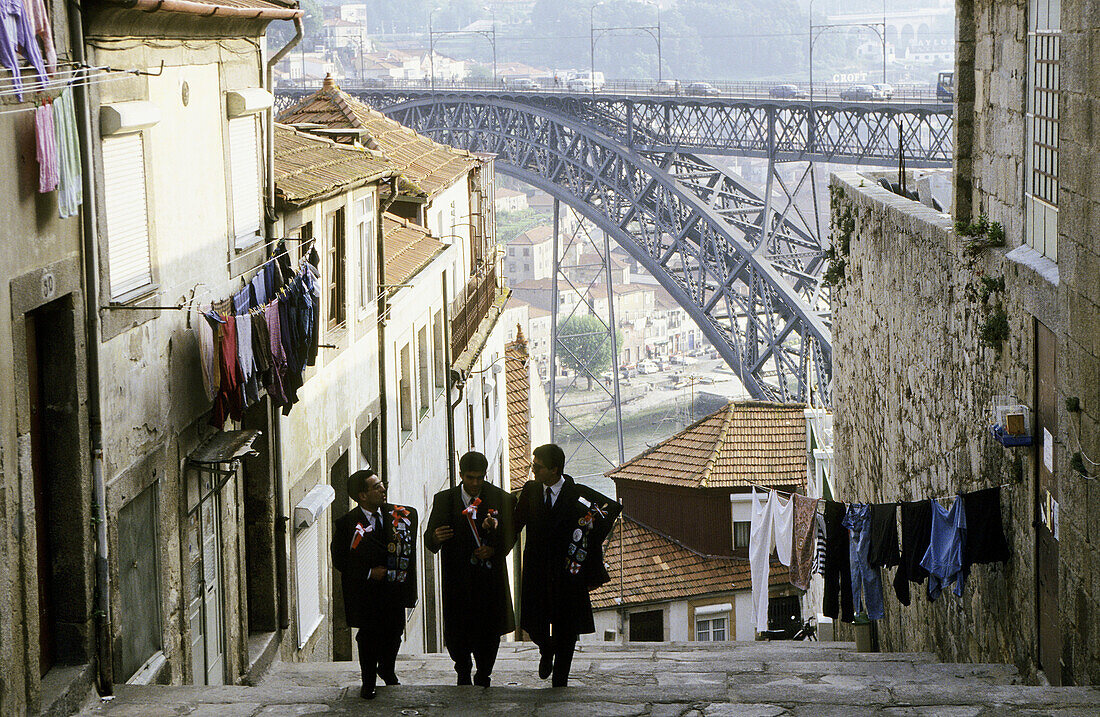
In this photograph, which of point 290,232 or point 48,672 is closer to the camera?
point 48,672

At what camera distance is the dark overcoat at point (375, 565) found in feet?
18.6

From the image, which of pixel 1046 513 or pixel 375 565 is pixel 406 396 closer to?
pixel 375 565

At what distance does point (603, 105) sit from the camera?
45.5 metres

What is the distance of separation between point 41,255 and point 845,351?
10.2 m

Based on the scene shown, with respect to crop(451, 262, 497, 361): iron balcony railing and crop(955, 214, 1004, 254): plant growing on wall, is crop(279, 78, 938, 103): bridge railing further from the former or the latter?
crop(955, 214, 1004, 254): plant growing on wall

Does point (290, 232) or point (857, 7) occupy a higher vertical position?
point (857, 7)

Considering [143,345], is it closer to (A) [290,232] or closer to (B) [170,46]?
(B) [170,46]

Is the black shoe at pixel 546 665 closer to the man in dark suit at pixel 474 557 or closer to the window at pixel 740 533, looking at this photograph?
the man in dark suit at pixel 474 557

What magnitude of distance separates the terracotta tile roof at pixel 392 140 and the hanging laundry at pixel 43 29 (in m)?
7.54

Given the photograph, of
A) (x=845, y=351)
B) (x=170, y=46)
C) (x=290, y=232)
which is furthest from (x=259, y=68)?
(x=845, y=351)

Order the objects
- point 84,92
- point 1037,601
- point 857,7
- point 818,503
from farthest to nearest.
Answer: point 857,7, point 818,503, point 1037,601, point 84,92

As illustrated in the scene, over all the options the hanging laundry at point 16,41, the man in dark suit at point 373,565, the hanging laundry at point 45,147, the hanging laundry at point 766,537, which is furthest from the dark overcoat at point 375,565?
the hanging laundry at point 766,537

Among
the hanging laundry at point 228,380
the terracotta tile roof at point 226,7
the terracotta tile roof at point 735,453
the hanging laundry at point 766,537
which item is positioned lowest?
the terracotta tile roof at point 735,453

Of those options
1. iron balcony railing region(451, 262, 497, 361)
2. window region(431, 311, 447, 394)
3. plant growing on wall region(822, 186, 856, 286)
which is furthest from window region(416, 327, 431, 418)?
plant growing on wall region(822, 186, 856, 286)
